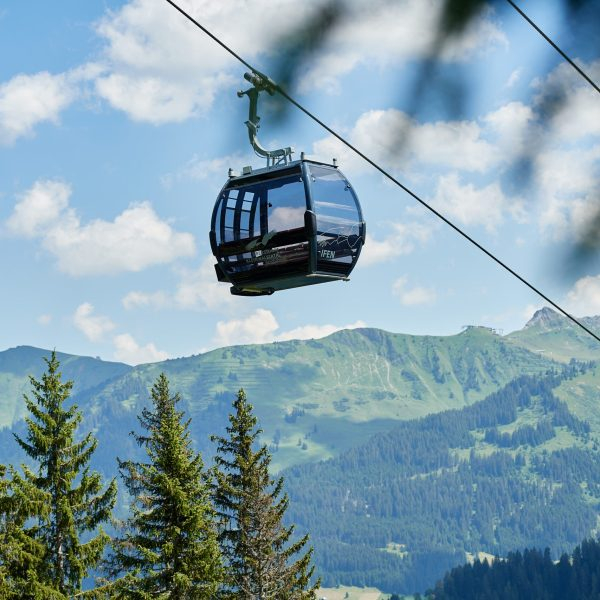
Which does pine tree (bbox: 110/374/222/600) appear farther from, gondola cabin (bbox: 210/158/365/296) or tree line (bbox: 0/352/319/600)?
gondola cabin (bbox: 210/158/365/296)

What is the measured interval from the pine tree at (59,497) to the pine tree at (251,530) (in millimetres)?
6804

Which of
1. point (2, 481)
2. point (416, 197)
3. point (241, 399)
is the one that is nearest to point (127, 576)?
point (2, 481)

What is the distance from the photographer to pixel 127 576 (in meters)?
39.0

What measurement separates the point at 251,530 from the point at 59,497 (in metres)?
9.86

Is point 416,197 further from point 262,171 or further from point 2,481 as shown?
point 2,481

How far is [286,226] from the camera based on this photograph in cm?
1057

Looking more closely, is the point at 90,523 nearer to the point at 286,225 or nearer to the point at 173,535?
the point at 173,535

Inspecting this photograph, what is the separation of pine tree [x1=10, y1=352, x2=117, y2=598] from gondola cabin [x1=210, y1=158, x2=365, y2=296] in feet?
89.0

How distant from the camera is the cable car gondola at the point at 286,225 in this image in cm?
1019

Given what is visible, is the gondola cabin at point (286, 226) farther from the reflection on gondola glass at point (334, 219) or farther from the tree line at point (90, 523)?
the tree line at point (90, 523)

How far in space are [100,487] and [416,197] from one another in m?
37.5

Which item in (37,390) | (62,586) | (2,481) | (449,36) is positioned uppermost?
(37,390)

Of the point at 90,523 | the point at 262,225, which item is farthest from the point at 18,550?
the point at 262,225

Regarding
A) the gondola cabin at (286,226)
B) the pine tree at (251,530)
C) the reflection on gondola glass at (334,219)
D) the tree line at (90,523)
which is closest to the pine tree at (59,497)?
the tree line at (90,523)
